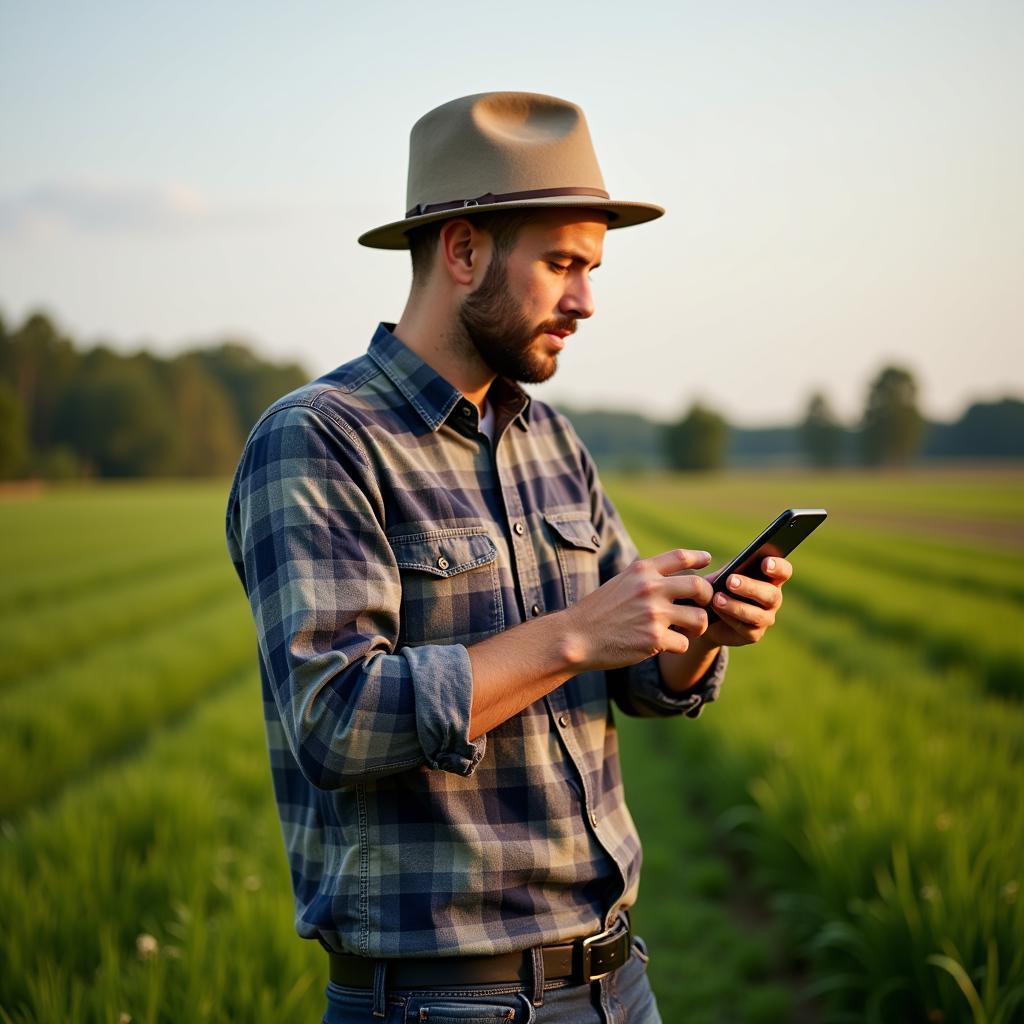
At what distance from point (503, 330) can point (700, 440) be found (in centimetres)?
11059

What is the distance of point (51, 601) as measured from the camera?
14.8 m

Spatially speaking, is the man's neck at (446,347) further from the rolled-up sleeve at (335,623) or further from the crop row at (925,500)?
the crop row at (925,500)

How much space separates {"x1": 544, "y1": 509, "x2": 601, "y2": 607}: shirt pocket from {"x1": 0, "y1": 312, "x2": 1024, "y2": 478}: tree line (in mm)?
53242

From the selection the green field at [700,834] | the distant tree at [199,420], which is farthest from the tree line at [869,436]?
the distant tree at [199,420]

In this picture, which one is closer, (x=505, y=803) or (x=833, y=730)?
(x=505, y=803)

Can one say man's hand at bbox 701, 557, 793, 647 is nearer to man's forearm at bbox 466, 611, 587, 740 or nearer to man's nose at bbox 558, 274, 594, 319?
man's forearm at bbox 466, 611, 587, 740

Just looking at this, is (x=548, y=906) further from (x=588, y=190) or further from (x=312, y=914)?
(x=588, y=190)

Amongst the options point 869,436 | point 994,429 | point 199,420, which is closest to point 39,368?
point 199,420

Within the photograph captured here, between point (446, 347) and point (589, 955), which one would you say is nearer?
point (589, 955)

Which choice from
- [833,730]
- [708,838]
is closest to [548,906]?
[708,838]

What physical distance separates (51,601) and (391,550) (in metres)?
14.7

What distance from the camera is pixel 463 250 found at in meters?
1.85

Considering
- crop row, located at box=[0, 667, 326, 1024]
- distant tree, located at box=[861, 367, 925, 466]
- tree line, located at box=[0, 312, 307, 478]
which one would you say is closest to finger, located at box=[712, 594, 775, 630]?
crop row, located at box=[0, 667, 326, 1024]

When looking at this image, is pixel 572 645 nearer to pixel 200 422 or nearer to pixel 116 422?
pixel 116 422
